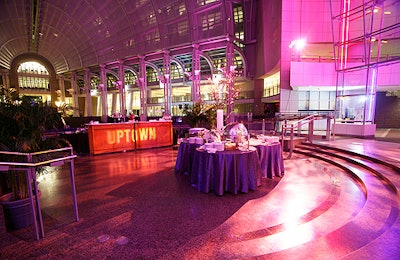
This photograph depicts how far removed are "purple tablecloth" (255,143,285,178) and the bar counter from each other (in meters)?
5.22

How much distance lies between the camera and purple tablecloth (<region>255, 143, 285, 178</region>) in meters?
4.31

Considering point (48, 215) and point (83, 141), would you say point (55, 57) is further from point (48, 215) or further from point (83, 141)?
point (48, 215)

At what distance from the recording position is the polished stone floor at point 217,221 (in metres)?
2.01

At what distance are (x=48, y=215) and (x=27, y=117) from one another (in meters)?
1.40

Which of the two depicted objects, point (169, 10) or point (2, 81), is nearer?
point (169, 10)

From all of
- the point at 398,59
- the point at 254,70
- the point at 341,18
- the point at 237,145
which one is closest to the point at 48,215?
the point at 237,145

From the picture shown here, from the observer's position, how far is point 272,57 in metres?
15.1

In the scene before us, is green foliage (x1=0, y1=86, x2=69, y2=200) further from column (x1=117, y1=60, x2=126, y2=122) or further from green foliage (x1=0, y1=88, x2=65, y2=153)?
column (x1=117, y1=60, x2=126, y2=122)

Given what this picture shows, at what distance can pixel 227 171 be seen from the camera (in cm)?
349

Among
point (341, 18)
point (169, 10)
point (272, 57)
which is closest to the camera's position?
point (341, 18)

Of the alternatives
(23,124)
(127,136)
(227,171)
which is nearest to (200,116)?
(127,136)

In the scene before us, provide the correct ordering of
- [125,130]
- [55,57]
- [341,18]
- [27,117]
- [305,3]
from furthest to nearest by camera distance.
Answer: [55,57] → [305,3] → [341,18] → [125,130] → [27,117]

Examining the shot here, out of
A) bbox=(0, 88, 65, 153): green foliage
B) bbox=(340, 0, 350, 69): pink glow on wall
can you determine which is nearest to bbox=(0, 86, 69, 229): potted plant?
bbox=(0, 88, 65, 153): green foliage

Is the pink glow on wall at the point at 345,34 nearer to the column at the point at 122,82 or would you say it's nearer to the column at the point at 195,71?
the column at the point at 195,71
